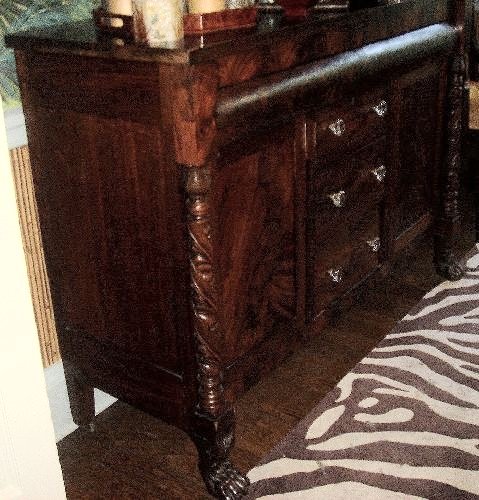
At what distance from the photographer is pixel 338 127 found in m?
1.94

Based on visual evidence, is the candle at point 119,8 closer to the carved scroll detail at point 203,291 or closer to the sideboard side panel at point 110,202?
the sideboard side panel at point 110,202

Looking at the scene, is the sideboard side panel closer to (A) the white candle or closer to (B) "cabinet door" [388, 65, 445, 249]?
(A) the white candle

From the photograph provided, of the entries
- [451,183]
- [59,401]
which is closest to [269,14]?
[451,183]

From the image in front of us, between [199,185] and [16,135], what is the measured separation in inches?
24.6

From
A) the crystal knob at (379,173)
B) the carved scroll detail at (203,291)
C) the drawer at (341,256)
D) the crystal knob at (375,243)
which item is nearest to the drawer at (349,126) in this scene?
the crystal knob at (379,173)

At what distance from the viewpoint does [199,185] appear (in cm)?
150

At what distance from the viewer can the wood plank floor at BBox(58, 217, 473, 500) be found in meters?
1.89

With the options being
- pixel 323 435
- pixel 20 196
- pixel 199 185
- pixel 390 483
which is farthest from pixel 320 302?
pixel 20 196

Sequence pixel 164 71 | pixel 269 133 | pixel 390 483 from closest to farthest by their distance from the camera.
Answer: pixel 164 71 < pixel 269 133 < pixel 390 483

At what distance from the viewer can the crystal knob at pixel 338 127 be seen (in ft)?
6.30

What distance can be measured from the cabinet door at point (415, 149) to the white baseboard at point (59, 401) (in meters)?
1.22

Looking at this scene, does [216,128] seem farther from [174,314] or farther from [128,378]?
[128,378]

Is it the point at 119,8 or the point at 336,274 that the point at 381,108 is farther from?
the point at 119,8

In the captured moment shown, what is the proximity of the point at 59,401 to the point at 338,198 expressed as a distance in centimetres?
104
